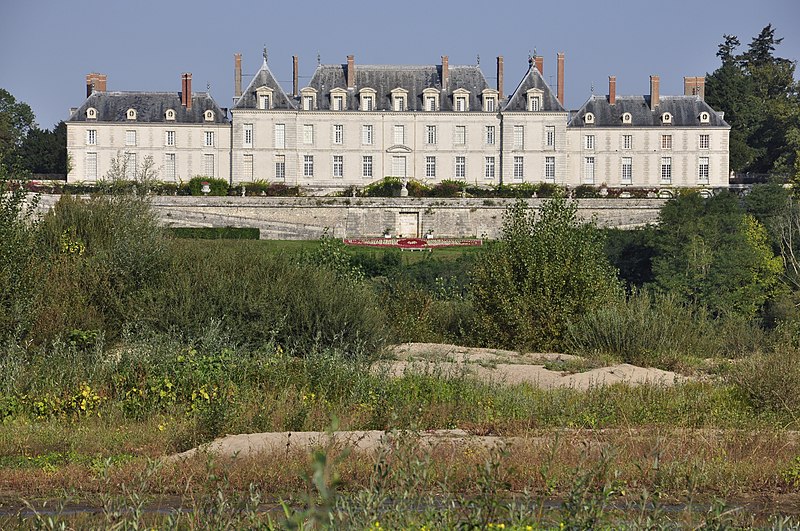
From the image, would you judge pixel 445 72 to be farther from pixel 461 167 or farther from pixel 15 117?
pixel 15 117

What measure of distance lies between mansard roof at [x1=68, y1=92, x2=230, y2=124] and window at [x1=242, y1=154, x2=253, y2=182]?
6.42 feet

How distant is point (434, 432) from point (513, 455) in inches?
40.1

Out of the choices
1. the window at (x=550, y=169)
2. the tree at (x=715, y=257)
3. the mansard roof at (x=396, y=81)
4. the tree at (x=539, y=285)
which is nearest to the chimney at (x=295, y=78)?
the mansard roof at (x=396, y=81)

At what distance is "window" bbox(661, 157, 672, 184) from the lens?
46500 mm

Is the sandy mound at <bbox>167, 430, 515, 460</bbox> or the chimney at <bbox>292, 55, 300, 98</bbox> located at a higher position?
the chimney at <bbox>292, 55, 300, 98</bbox>

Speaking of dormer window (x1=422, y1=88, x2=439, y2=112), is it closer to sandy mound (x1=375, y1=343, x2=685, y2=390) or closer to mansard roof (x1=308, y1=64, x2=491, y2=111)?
mansard roof (x1=308, y1=64, x2=491, y2=111)

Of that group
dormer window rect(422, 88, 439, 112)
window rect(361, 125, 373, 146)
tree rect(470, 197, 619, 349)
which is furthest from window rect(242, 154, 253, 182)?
tree rect(470, 197, 619, 349)

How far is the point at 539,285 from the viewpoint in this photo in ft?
48.3

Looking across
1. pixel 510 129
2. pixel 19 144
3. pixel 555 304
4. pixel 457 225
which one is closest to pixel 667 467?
pixel 555 304

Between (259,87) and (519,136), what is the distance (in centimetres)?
1163

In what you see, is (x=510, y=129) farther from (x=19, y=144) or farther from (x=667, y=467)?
(x=667, y=467)

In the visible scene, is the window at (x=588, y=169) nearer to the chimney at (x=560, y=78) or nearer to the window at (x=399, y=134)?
the chimney at (x=560, y=78)

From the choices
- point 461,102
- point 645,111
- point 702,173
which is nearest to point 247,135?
point 461,102

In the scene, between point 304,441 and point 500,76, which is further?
point 500,76
